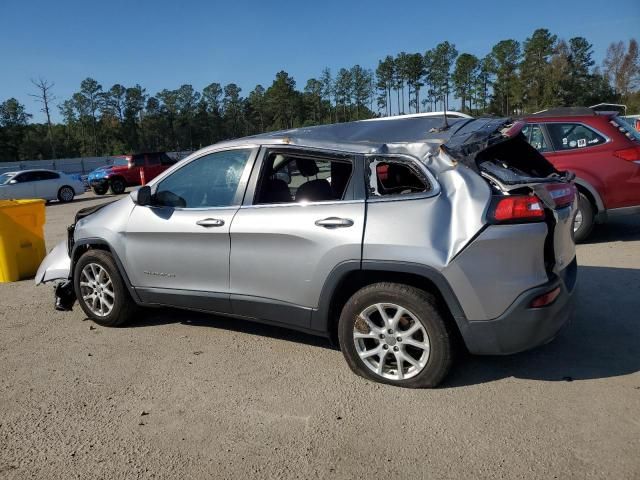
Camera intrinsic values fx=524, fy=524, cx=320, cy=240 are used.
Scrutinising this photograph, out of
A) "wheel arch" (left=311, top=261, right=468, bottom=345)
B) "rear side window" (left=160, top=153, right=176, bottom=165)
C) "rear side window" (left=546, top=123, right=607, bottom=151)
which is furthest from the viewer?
"rear side window" (left=160, top=153, right=176, bottom=165)

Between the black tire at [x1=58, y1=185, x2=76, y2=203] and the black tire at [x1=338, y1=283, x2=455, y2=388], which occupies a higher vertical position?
the black tire at [x1=338, y1=283, x2=455, y2=388]

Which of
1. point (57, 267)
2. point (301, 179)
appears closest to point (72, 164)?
point (57, 267)

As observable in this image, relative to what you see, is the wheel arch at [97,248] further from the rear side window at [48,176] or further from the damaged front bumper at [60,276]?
the rear side window at [48,176]

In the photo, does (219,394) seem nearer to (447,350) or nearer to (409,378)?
(409,378)

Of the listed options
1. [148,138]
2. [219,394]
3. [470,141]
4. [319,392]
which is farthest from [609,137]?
[148,138]

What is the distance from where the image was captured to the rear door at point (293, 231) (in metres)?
3.45

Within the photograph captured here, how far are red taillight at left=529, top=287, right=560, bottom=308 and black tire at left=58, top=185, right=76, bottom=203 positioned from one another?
864 inches

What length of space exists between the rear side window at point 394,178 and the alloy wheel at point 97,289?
2725 mm

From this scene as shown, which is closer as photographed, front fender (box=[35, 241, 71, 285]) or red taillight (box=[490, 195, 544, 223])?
red taillight (box=[490, 195, 544, 223])

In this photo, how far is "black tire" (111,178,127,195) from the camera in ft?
79.1

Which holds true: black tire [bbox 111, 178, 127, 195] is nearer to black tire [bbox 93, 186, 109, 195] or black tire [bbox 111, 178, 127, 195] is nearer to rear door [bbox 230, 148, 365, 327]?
black tire [bbox 93, 186, 109, 195]

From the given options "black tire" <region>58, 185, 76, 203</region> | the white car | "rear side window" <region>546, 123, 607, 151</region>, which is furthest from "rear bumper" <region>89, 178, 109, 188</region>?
"rear side window" <region>546, 123, 607, 151</region>

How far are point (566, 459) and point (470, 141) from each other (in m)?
1.89

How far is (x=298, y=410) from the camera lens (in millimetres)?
3289
